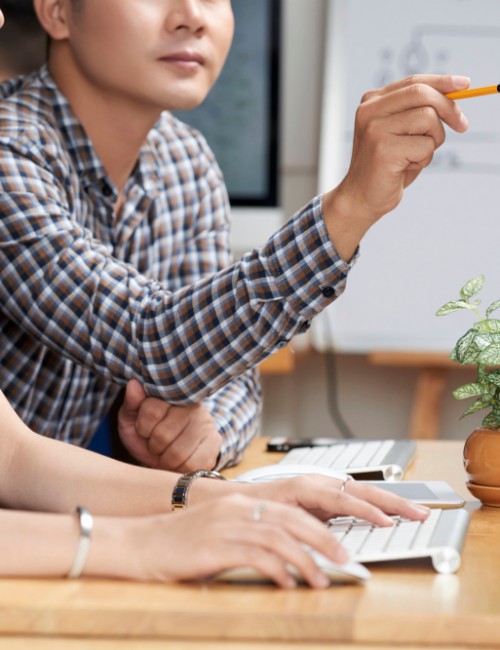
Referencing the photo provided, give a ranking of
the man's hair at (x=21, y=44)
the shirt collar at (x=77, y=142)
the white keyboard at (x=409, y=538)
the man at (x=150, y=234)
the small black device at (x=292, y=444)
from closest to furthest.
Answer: the white keyboard at (x=409, y=538) < the man at (x=150, y=234) < the small black device at (x=292, y=444) < the shirt collar at (x=77, y=142) < the man's hair at (x=21, y=44)

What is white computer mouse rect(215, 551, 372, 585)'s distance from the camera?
0.68 metres

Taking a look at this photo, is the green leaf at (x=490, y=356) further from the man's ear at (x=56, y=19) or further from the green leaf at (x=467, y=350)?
the man's ear at (x=56, y=19)

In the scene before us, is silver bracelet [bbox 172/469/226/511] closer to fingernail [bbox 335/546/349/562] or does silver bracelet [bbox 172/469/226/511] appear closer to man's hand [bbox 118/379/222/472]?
fingernail [bbox 335/546/349/562]

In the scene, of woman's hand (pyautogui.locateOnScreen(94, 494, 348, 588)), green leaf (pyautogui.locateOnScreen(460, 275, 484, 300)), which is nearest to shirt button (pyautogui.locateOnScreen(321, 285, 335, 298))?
green leaf (pyautogui.locateOnScreen(460, 275, 484, 300))

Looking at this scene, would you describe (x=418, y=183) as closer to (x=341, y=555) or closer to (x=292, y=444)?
(x=292, y=444)

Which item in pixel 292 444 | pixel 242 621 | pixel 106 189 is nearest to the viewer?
pixel 242 621

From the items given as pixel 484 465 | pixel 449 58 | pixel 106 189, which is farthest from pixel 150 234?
pixel 449 58

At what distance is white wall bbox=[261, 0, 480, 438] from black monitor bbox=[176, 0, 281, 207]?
117mm

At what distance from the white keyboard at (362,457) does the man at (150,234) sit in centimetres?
10

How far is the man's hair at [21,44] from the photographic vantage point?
1.90 m

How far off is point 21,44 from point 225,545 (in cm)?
145

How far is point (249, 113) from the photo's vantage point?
260 centimetres

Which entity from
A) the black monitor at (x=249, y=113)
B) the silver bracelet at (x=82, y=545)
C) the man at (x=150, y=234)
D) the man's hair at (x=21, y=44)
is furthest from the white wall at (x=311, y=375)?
the silver bracelet at (x=82, y=545)

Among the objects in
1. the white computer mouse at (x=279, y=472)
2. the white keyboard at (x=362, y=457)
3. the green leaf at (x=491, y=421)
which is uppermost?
the green leaf at (x=491, y=421)
